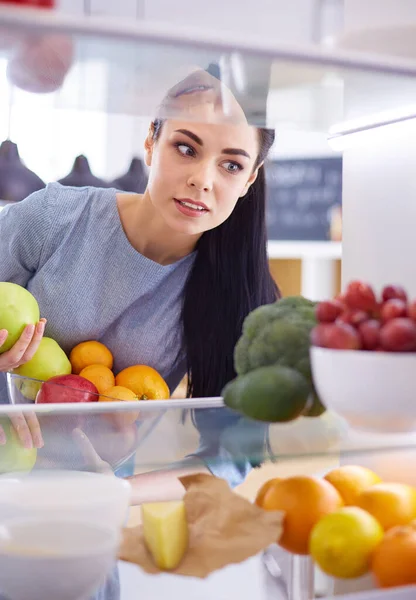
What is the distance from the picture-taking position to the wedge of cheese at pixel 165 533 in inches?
25.9

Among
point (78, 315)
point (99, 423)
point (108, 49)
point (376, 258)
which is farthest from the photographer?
point (78, 315)

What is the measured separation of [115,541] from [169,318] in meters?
1.10

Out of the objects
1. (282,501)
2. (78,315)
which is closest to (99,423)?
(282,501)

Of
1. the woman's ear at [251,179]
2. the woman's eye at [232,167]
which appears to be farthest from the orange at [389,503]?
the woman's ear at [251,179]

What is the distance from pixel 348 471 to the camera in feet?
2.41

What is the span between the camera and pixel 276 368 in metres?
0.70

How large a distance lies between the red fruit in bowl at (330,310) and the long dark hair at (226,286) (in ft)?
3.27

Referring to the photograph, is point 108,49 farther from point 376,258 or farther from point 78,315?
point 78,315

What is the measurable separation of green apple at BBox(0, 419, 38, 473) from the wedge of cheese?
12 centimetres

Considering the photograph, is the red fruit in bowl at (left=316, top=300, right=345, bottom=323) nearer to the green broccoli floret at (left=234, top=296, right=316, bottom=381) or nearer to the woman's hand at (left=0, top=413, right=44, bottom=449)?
the green broccoli floret at (left=234, top=296, right=316, bottom=381)

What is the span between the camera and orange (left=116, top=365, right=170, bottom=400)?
1.28 m

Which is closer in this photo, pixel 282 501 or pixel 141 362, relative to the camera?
pixel 282 501

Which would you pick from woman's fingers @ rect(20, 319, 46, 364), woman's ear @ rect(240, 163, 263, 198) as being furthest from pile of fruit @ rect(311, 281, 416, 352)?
woman's ear @ rect(240, 163, 263, 198)

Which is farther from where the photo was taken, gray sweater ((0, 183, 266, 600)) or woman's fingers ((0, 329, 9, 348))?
gray sweater ((0, 183, 266, 600))
